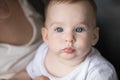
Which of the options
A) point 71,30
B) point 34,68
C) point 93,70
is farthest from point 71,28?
point 34,68

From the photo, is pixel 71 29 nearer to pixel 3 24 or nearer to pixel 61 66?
pixel 61 66

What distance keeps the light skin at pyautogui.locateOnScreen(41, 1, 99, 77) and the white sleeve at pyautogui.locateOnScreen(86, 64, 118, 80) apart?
51mm

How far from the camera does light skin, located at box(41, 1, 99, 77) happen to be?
1.22m

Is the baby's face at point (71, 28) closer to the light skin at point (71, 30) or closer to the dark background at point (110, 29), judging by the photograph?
the light skin at point (71, 30)

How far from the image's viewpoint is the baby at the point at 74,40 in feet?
4.02

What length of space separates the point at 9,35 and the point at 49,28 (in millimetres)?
172

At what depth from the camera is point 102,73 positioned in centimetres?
126

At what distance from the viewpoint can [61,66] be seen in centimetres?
131

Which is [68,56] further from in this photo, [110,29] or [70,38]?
[110,29]

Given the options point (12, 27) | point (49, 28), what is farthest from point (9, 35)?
point (49, 28)

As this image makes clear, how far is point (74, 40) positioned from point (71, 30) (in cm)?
3

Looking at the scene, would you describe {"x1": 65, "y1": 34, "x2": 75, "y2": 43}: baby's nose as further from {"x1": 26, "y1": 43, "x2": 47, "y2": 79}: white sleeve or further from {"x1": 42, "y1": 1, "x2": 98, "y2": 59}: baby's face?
{"x1": 26, "y1": 43, "x2": 47, "y2": 79}: white sleeve

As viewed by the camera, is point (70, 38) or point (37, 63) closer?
point (70, 38)

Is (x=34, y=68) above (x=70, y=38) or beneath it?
beneath
